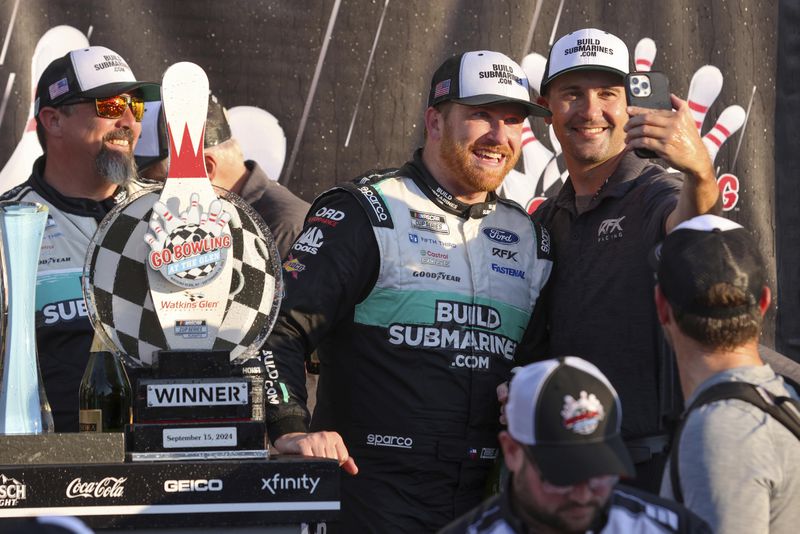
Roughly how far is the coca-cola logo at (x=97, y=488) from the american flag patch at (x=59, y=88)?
1591 millimetres

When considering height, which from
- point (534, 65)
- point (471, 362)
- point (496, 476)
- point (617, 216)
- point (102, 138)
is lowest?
point (496, 476)

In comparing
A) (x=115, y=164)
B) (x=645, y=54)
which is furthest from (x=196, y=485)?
(x=645, y=54)

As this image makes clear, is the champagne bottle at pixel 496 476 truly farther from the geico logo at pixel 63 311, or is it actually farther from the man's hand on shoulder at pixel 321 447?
the geico logo at pixel 63 311

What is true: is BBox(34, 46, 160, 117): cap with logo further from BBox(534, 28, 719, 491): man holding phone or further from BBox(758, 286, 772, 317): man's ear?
BBox(758, 286, 772, 317): man's ear

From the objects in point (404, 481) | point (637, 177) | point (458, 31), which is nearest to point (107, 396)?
point (404, 481)

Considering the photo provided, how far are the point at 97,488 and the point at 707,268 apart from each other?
110 centimetres

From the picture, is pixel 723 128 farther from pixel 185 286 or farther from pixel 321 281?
pixel 185 286

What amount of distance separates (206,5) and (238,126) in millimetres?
391

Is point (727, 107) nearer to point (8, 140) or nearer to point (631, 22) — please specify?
point (631, 22)

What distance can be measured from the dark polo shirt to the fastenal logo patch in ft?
3.67

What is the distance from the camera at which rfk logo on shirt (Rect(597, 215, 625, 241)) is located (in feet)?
10.0

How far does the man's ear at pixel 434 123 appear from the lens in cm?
319

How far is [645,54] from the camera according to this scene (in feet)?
13.6

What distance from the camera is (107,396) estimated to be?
253 centimetres
